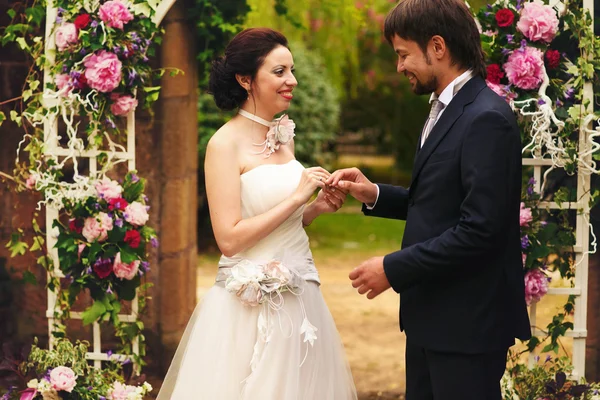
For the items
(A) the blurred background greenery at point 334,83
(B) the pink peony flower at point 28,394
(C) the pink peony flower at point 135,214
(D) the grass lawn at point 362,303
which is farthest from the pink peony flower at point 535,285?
(A) the blurred background greenery at point 334,83

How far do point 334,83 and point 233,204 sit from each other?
9654mm

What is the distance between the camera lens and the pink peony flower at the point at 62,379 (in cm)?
395

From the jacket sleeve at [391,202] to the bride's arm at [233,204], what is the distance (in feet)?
0.80

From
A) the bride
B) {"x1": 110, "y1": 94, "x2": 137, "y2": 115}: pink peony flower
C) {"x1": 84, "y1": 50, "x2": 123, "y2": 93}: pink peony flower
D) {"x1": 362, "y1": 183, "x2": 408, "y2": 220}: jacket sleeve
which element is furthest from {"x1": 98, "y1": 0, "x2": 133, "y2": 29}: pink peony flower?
{"x1": 362, "y1": 183, "x2": 408, "y2": 220}: jacket sleeve

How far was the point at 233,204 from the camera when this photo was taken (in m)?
2.98

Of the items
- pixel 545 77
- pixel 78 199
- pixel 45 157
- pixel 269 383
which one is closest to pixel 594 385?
pixel 545 77

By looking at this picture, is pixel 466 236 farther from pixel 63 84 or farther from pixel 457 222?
pixel 63 84

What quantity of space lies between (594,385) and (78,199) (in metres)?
2.74

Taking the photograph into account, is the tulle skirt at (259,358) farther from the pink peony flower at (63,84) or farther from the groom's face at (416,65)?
the pink peony flower at (63,84)

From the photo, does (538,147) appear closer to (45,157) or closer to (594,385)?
(594,385)

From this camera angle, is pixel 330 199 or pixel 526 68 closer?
pixel 330 199

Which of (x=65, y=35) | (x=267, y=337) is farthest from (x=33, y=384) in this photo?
(x=65, y=35)

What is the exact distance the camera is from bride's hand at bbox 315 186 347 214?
3.12 m

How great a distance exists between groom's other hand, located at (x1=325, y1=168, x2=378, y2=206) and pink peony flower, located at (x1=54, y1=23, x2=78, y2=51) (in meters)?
A: 1.70
